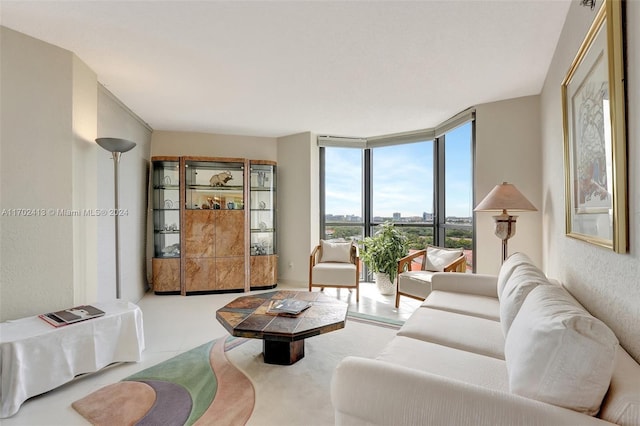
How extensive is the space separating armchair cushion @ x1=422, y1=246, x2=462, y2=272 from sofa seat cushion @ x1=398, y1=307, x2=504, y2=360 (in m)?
1.61

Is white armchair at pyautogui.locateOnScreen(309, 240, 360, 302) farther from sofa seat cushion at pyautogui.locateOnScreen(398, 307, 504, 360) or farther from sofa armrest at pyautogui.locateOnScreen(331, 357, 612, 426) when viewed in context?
sofa armrest at pyautogui.locateOnScreen(331, 357, 612, 426)

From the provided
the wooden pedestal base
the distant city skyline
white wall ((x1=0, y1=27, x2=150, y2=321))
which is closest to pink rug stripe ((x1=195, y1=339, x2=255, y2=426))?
the wooden pedestal base

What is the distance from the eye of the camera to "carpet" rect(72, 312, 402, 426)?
170 cm

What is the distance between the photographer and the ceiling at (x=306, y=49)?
6.08 ft

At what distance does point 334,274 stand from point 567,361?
10.2 feet

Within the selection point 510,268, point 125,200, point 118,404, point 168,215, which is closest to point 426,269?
point 510,268

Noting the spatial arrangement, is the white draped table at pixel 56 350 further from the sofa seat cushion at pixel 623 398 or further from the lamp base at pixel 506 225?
the lamp base at pixel 506 225

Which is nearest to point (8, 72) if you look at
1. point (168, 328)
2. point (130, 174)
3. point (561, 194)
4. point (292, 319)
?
point (130, 174)

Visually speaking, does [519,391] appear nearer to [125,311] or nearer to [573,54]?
[573,54]

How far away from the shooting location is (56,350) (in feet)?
6.34

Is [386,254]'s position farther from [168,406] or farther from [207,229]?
[168,406]

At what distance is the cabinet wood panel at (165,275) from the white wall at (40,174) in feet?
6.00

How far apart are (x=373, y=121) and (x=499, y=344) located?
311cm

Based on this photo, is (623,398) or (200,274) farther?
(200,274)
